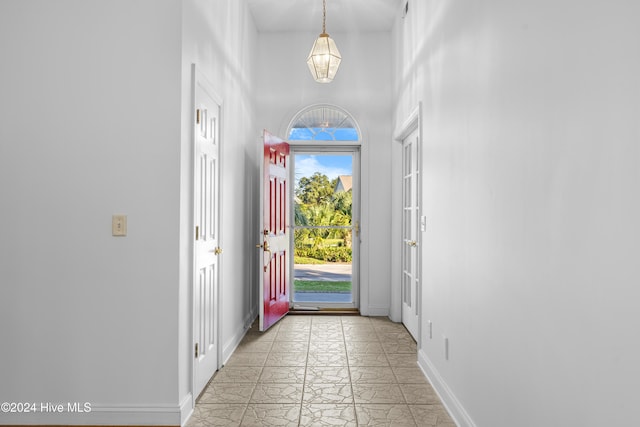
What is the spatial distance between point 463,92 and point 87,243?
227 centimetres

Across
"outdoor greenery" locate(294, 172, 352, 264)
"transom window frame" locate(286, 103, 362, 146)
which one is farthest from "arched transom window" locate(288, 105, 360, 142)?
"outdoor greenery" locate(294, 172, 352, 264)

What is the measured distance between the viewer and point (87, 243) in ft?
8.31

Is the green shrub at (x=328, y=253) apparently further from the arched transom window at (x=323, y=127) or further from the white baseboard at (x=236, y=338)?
the arched transom window at (x=323, y=127)

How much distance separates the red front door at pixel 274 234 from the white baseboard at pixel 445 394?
177 centimetres

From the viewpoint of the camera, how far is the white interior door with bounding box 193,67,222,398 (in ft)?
9.55

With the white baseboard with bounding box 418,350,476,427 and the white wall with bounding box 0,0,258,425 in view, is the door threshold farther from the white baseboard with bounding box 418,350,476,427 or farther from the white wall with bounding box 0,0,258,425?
the white wall with bounding box 0,0,258,425

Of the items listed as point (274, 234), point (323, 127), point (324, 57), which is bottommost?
point (274, 234)

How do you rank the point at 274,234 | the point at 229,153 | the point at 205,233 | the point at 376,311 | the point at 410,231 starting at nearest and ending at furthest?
the point at 205,233 → the point at 229,153 → the point at 410,231 → the point at 274,234 → the point at 376,311

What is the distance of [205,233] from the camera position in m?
3.17

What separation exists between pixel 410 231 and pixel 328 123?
1736 mm

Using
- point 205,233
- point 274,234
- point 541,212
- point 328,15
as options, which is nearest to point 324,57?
point 328,15

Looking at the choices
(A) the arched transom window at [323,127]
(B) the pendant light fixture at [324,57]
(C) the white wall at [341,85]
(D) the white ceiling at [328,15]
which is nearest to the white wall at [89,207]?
(B) the pendant light fixture at [324,57]

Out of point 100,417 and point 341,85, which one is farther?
point 341,85

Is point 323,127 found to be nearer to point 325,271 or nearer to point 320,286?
point 325,271
